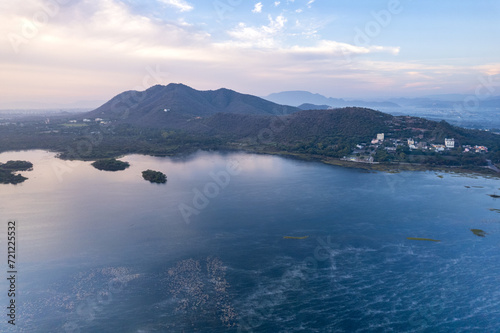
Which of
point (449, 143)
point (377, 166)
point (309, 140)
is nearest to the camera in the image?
point (377, 166)

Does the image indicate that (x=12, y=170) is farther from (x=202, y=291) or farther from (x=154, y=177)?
(x=202, y=291)

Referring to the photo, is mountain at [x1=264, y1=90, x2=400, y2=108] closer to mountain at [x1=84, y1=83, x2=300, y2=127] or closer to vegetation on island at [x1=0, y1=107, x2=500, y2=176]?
mountain at [x1=84, y1=83, x2=300, y2=127]

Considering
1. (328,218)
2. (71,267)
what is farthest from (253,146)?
(71,267)

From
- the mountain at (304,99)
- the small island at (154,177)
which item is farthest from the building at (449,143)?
the mountain at (304,99)

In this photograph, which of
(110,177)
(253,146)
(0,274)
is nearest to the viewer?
(0,274)

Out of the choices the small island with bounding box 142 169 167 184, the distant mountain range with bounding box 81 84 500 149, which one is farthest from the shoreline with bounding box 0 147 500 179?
the small island with bounding box 142 169 167 184

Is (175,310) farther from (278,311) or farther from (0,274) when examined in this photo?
(0,274)

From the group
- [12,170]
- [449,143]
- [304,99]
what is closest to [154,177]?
[12,170]
